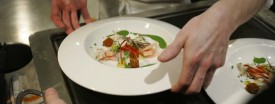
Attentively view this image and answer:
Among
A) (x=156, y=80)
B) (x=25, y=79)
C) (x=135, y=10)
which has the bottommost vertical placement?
(x=25, y=79)

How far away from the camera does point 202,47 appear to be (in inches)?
23.9

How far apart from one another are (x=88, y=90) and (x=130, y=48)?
191 mm

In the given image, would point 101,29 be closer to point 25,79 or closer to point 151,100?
point 151,100

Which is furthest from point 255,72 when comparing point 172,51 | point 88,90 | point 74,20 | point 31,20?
point 31,20

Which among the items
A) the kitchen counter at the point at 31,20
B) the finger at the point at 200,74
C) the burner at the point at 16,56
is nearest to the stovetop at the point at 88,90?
the kitchen counter at the point at 31,20

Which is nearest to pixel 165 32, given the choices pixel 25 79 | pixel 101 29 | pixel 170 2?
pixel 101 29

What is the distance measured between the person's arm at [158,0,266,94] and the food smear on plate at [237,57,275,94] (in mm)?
156

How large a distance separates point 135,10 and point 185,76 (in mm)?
719

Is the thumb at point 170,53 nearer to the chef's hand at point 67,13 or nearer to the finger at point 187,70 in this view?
the finger at point 187,70

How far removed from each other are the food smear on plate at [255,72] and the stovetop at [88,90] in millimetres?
123

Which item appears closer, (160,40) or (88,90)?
(88,90)

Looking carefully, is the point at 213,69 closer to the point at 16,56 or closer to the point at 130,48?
the point at 130,48

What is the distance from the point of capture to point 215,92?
68cm

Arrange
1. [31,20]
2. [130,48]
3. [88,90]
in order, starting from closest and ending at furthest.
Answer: [88,90], [130,48], [31,20]
